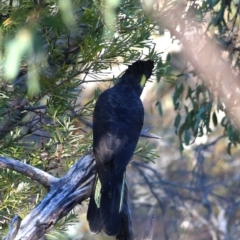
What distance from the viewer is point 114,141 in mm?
3072

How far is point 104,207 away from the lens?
2.78 meters

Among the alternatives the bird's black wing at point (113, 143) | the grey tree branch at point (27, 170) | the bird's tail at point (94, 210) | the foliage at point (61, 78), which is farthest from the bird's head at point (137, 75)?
the grey tree branch at point (27, 170)

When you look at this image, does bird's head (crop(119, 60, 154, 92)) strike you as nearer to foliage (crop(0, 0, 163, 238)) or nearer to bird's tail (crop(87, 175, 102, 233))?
foliage (crop(0, 0, 163, 238))

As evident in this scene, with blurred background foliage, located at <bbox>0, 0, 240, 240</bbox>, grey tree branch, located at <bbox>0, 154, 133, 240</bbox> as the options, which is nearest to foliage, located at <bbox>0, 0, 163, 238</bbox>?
blurred background foliage, located at <bbox>0, 0, 240, 240</bbox>

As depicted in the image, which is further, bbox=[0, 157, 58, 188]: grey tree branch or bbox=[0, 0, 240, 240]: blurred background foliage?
bbox=[0, 157, 58, 188]: grey tree branch

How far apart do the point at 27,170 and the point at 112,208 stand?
41 centimetres

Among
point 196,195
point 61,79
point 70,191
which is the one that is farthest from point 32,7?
point 196,195

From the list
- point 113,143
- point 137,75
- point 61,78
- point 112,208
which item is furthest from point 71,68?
point 137,75

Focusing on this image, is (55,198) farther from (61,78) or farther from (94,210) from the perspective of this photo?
(61,78)

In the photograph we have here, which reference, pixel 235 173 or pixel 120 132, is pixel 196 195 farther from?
pixel 120 132

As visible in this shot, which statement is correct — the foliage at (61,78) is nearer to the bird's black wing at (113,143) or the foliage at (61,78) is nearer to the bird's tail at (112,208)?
the bird's black wing at (113,143)

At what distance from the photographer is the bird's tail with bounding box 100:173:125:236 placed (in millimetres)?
2678

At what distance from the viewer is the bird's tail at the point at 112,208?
2678 mm

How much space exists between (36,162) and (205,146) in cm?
447
